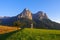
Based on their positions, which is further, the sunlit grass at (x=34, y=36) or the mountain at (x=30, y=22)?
the mountain at (x=30, y=22)

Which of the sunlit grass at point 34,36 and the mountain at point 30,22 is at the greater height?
the mountain at point 30,22

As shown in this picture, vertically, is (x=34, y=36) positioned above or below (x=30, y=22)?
below

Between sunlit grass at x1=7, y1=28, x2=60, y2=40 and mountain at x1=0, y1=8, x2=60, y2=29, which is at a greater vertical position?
mountain at x1=0, y1=8, x2=60, y2=29

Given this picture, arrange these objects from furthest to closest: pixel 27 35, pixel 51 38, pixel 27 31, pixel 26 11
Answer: pixel 26 11 → pixel 27 31 → pixel 27 35 → pixel 51 38

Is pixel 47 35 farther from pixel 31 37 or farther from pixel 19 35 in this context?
pixel 19 35

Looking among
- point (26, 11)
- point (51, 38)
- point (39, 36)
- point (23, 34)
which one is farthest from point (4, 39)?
point (26, 11)

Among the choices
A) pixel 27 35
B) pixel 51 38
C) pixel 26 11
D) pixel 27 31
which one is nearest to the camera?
pixel 51 38

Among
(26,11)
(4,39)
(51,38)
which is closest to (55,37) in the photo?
(51,38)

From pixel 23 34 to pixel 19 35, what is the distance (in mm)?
716

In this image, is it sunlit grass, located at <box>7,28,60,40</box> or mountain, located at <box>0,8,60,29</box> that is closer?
sunlit grass, located at <box>7,28,60,40</box>

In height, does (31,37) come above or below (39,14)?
below

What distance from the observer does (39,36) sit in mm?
24359

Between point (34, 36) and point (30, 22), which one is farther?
point (30, 22)

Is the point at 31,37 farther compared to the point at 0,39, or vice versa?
the point at 0,39
